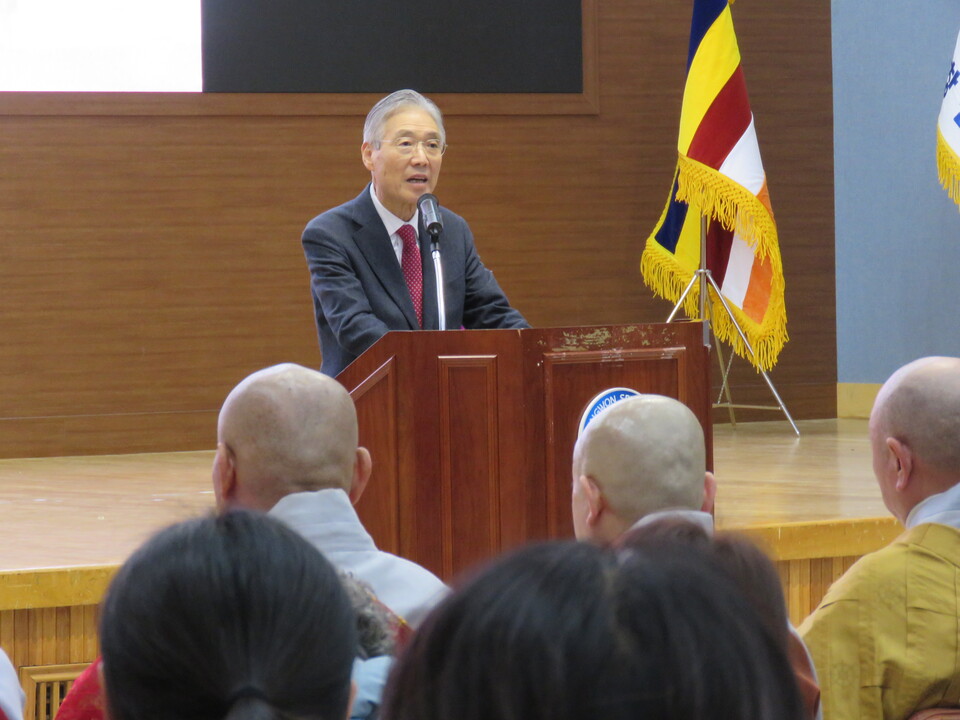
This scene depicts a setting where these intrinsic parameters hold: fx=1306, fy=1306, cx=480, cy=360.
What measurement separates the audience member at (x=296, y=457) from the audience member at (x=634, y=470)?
264 millimetres

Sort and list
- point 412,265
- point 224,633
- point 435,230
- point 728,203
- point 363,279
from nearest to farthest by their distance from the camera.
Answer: point 224,633 < point 435,230 < point 363,279 < point 412,265 < point 728,203

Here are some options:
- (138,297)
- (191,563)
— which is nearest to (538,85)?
(138,297)

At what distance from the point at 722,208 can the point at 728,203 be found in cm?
4

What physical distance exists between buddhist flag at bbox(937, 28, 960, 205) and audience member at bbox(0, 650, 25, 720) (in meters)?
5.59

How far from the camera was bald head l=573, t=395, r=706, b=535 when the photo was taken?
181 cm

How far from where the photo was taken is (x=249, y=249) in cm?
652

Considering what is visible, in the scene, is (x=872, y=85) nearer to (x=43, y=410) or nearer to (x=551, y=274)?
(x=551, y=274)

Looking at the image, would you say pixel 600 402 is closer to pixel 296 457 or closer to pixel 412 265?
pixel 412 265

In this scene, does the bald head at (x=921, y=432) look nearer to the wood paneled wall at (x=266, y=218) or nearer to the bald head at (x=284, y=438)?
the bald head at (x=284, y=438)

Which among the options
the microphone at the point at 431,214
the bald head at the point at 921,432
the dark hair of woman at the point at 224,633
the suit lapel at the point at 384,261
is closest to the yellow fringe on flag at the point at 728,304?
the suit lapel at the point at 384,261

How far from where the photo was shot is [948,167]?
20.2ft

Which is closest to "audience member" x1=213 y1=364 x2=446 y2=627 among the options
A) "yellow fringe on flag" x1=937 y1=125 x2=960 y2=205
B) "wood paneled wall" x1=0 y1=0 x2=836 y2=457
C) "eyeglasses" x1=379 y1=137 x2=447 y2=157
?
"eyeglasses" x1=379 y1=137 x2=447 y2=157

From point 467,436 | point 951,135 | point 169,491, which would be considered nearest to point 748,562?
point 467,436

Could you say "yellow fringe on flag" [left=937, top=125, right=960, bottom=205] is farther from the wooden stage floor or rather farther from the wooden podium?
the wooden podium
